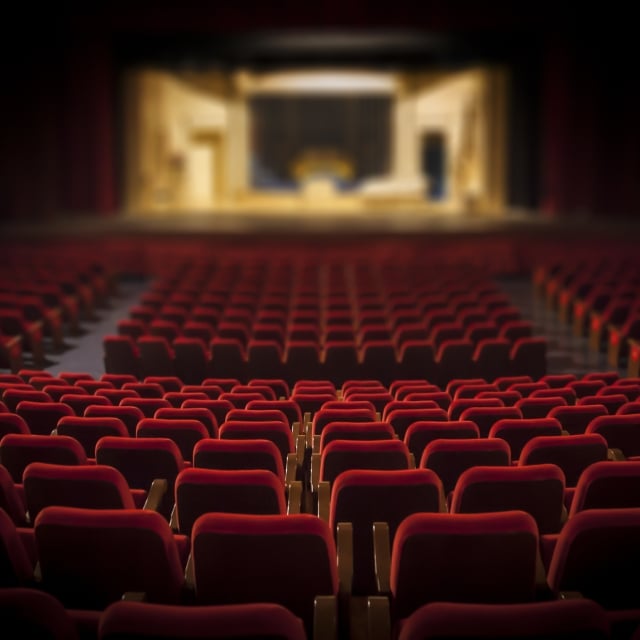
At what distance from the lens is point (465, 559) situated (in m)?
1.93

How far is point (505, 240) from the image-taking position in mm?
11961

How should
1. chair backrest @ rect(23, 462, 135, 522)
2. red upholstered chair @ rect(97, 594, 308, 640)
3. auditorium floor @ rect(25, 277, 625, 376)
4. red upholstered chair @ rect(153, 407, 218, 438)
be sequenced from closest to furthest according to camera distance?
red upholstered chair @ rect(97, 594, 308, 640), chair backrest @ rect(23, 462, 135, 522), red upholstered chair @ rect(153, 407, 218, 438), auditorium floor @ rect(25, 277, 625, 376)

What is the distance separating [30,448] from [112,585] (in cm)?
106

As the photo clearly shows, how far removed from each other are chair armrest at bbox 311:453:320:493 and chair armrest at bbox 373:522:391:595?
0.67 metres

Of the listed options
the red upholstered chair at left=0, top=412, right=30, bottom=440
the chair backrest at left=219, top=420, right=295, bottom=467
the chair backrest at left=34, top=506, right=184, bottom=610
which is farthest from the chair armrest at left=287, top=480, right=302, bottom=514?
the red upholstered chair at left=0, top=412, right=30, bottom=440

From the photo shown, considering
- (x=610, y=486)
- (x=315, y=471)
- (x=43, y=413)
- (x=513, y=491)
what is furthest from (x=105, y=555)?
(x=43, y=413)

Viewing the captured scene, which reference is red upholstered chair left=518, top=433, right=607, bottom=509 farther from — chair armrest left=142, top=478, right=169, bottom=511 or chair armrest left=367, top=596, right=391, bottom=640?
chair armrest left=142, top=478, right=169, bottom=511

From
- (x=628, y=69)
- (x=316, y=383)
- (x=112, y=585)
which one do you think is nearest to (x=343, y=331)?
(x=316, y=383)

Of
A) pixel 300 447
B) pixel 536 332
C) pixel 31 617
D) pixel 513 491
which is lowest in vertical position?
pixel 536 332

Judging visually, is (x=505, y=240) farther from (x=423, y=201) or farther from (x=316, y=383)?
(x=316, y=383)

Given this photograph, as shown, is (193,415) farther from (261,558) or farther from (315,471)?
(261,558)

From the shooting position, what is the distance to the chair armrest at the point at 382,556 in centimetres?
217

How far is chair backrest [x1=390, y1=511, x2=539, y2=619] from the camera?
1.92 metres

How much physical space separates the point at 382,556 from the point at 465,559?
0.40 meters
